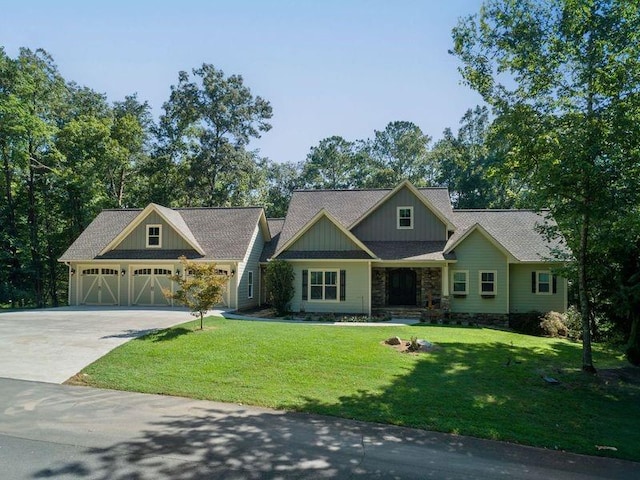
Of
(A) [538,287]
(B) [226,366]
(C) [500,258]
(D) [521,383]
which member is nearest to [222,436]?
(B) [226,366]

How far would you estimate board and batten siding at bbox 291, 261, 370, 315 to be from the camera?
22.0m

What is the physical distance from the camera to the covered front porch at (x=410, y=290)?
72.1ft

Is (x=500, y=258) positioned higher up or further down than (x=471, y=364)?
higher up

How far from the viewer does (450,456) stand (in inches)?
258

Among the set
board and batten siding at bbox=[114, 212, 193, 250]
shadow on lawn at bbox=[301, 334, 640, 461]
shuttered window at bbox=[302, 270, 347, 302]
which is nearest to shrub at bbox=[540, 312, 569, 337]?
shadow on lawn at bbox=[301, 334, 640, 461]

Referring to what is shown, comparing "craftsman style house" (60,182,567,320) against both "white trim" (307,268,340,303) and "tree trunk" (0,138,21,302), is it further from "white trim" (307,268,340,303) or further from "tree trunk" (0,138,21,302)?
"tree trunk" (0,138,21,302)

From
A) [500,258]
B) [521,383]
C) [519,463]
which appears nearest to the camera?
[519,463]

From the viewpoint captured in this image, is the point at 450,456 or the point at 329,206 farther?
the point at 329,206

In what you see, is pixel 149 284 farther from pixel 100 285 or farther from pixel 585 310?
pixel 585 310

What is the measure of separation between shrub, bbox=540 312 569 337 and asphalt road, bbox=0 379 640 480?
1444cm

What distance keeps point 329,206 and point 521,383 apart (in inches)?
710

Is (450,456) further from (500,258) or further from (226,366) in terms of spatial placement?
(500,258)

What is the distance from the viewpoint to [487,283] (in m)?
22.0

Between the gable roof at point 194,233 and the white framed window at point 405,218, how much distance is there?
8145 mm
